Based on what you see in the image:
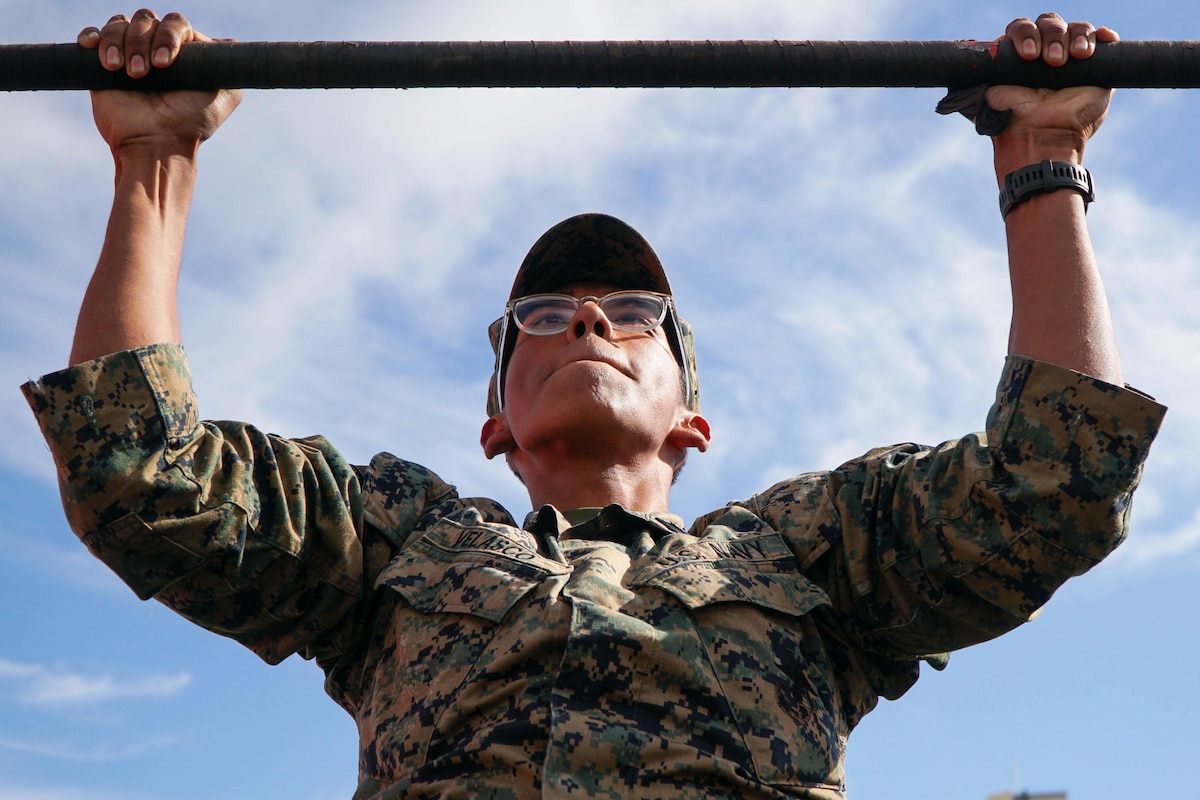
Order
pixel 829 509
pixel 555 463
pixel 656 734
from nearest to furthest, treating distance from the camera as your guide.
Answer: pixel 656 734 < pixel 829 509 < pixel 555 463

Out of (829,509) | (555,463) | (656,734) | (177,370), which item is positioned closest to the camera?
(656,734)

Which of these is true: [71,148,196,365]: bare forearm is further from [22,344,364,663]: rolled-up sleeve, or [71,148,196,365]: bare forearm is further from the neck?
the neck

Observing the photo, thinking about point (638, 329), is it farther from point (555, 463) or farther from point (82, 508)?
point (82, 508)

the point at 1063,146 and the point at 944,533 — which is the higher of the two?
the point at 1063,146

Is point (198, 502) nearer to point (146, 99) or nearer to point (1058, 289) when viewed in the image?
point (146, 99)

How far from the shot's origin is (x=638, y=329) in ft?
19.1

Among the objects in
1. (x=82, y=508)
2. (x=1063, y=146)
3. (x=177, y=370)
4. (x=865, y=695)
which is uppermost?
(x=1063, y=146)

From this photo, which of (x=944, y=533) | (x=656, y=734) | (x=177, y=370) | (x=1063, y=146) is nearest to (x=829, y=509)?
(x=944, y=533)

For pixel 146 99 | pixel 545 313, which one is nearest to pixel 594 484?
pixel 545 313

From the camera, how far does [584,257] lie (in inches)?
240

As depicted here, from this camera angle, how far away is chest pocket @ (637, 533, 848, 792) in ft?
14.1

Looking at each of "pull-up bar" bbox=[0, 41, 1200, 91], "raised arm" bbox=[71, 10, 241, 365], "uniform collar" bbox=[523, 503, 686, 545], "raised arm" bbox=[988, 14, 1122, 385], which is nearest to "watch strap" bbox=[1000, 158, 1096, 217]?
"raised arm" bbox=[988, 14, 1122, 385]

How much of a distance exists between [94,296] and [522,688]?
1.72 metres

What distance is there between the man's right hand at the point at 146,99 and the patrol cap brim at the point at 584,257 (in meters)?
1.47
